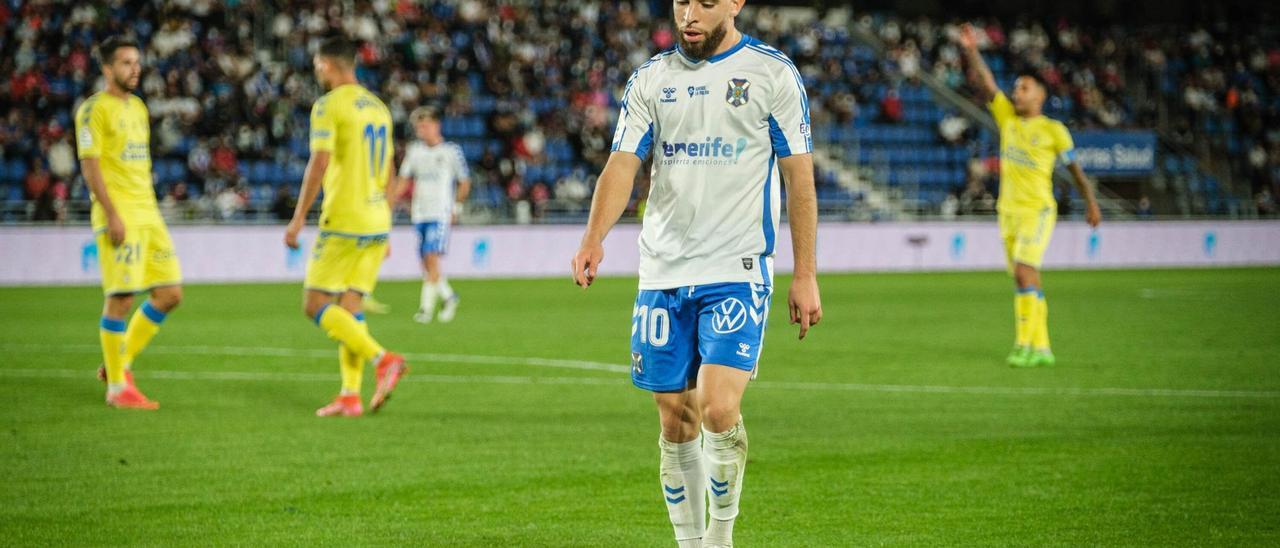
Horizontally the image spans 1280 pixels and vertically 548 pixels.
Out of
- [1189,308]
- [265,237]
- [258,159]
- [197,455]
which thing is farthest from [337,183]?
[258,159]

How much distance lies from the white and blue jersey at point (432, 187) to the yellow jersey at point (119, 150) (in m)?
8.62

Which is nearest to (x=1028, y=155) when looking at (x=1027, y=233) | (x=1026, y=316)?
(x=1027, y=233)

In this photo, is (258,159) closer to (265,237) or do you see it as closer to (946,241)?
(265,237)

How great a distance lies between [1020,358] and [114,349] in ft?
23.3

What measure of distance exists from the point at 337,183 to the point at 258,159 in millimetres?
20577

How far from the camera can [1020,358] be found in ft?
39.8

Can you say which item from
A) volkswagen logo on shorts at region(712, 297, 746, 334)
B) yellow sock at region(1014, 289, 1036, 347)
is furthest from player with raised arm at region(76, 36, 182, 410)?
yellow sock at region(1014, 289, 1036, 347)

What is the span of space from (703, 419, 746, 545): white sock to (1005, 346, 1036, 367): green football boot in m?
7.64

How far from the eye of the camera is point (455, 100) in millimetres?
31406

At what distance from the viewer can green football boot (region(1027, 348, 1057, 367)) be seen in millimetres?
12055

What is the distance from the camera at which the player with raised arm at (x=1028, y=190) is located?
12234mm

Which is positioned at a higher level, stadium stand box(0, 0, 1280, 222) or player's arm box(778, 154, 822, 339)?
stadium stand box(0, 0, 1280, 222)

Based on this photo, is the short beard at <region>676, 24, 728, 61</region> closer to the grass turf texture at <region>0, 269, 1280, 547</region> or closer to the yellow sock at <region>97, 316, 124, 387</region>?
the grass turf texture at <region>0, 269, 1280, 547</region>

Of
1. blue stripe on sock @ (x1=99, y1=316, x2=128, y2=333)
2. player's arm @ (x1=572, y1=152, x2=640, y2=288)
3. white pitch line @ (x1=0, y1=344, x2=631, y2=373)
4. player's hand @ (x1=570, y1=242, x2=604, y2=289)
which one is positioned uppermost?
player's arm @ (x1=572, y1=152, x2=640, y2=288)
